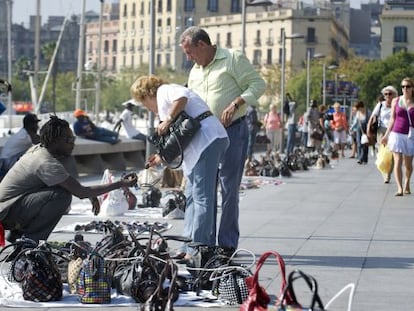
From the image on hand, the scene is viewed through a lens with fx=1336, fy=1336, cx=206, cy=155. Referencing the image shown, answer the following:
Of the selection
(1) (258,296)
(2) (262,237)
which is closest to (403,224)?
(2) (262,237)

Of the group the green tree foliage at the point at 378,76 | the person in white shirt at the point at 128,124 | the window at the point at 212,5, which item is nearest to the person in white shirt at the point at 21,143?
the person in white shirt at the point at 128,124

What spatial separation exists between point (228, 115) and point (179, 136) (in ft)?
2.58

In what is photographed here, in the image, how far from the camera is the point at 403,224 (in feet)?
50.5

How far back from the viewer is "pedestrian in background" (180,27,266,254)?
11.5 m

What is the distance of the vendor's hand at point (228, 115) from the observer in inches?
445

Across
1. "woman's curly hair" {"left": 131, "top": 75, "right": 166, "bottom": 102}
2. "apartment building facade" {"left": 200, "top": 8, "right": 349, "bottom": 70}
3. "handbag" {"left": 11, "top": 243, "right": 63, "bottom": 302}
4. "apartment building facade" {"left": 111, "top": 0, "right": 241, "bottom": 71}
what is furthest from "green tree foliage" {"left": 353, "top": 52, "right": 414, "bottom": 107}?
"handbag" {"left": 11, "top": 243, "right": 63, "bottom": 302}

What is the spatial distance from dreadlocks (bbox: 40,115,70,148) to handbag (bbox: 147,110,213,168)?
0.82m

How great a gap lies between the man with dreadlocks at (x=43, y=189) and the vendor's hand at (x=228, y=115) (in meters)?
1.01

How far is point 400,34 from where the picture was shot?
15762cm

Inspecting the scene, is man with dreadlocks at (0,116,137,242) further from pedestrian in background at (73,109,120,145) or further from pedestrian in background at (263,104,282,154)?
pedestrian in background at (263,104,282,154)

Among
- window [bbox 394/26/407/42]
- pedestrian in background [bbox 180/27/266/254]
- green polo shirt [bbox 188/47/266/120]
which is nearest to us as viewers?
pedestrian in background [bbox 180/27/266/254]

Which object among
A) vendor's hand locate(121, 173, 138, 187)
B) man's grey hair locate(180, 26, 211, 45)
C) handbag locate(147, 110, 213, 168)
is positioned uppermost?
man's grey hair locate(180, 26, 211, 45)

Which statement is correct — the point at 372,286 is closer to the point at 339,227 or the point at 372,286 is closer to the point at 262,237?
the point at 262,237

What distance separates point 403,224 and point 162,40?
154 meters
